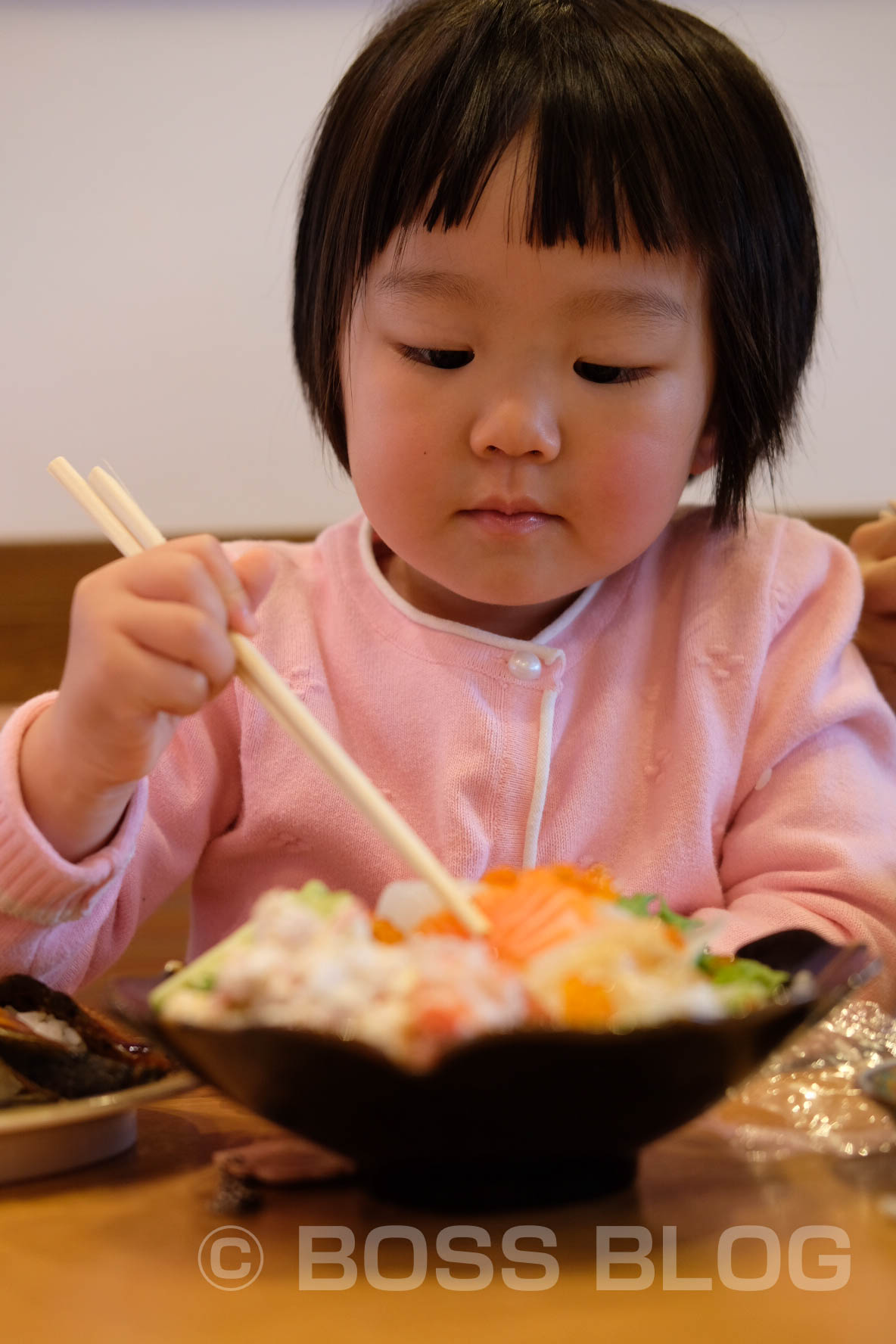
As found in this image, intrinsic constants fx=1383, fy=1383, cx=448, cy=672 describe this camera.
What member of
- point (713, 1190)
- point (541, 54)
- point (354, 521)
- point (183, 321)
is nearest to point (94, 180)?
point (183, 321)

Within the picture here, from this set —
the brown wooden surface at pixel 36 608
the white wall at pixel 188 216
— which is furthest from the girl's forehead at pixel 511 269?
the white wall at pixel 188 216

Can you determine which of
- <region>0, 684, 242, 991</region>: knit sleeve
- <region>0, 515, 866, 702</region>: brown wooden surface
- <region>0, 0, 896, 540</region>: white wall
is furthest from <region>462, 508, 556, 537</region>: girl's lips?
<region>0, 0, 896, 540</region>: white wall

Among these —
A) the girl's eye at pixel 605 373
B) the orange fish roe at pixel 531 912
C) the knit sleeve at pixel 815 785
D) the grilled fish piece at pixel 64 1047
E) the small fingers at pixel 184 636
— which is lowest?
the knit sleeve at pixel 815 785

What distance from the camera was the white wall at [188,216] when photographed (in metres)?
1.80

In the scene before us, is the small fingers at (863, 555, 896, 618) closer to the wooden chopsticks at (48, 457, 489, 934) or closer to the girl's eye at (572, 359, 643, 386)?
the girl's eye at (572, 359, 643, 386)

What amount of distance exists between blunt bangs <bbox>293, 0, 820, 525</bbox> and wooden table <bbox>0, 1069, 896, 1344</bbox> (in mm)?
551

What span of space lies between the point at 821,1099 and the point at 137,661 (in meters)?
Answer: 0.38

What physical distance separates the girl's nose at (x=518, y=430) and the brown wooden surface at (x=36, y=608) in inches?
31.0

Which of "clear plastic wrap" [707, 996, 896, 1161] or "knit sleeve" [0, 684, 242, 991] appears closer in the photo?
"clear plastic wrap" [707, 996, 896, 1161]

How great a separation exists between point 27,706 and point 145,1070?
0.85ft

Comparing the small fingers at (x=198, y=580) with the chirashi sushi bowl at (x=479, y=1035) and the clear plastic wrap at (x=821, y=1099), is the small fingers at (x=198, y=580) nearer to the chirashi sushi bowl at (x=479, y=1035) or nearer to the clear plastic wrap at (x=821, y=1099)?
the chirashi sushi bowl at (x=479, y=1035)

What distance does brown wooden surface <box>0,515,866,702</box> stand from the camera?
151 centimetres

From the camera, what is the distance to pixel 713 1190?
1.77 feet

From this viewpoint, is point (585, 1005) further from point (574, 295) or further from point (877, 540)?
point (877, 540)
